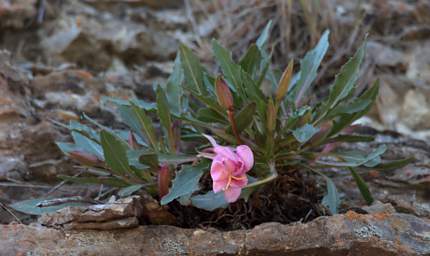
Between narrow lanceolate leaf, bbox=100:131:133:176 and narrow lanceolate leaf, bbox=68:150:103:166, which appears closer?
narrow lanceolate leaf, bbox=100:131:133:176

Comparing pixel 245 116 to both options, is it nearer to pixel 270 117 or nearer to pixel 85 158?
pixel 270 117

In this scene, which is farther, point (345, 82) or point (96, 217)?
point (345, 82)

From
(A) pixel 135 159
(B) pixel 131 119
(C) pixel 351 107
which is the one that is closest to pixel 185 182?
(A) pixel 135 159

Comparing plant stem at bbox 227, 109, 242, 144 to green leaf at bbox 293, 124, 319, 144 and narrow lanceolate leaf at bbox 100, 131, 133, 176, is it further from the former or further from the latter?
narrow lanceolate leaf at bbox 100, 131, 133, 176

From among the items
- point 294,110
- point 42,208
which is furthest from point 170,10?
point 42,208

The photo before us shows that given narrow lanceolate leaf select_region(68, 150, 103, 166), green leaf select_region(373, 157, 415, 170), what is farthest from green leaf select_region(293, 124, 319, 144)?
narrow lanceolate leaf select_region(68, 150, 103, 166)

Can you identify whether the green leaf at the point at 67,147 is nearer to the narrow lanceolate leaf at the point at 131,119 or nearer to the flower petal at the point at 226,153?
the narrow lanceolate leaf at the point at 131,119
